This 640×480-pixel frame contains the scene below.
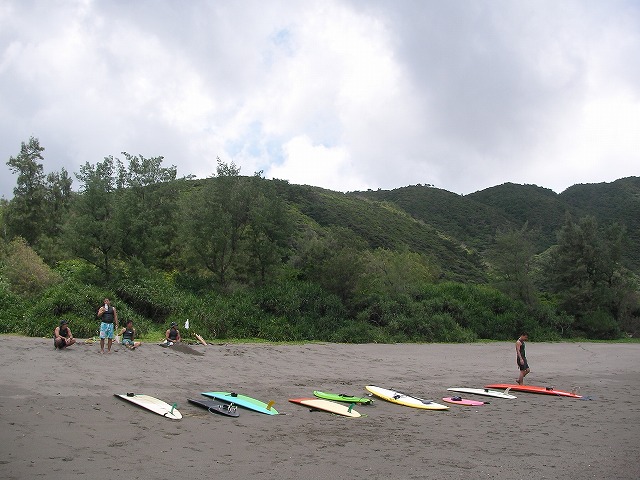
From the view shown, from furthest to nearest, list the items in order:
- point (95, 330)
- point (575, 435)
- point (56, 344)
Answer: point (95, 330) < point (56, 344) < point (575, 435)

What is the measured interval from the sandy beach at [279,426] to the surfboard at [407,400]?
0.85ft

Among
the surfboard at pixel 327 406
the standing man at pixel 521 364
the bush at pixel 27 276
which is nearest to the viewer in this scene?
the surfboard at pixel 327 406

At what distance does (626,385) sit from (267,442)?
1345cm

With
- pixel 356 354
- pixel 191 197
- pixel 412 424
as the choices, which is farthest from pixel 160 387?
pixel 191 197

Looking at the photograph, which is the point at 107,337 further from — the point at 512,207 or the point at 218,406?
the point at 512,207

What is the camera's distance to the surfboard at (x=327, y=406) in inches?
425

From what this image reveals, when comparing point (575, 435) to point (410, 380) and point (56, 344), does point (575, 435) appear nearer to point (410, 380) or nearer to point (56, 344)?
point (410, 380)

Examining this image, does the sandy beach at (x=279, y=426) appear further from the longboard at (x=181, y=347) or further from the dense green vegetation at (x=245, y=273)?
the dense green vegetation at (x=245, y=273)

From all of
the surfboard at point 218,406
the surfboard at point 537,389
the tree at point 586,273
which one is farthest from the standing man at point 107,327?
the tree at point 586,273

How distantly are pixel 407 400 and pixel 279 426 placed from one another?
396cm

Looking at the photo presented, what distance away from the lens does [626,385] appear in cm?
1655

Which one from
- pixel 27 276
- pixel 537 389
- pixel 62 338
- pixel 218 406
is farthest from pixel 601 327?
pixel 27 276

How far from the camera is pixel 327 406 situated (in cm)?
1106

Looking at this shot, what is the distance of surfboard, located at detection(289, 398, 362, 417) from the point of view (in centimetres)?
1080
